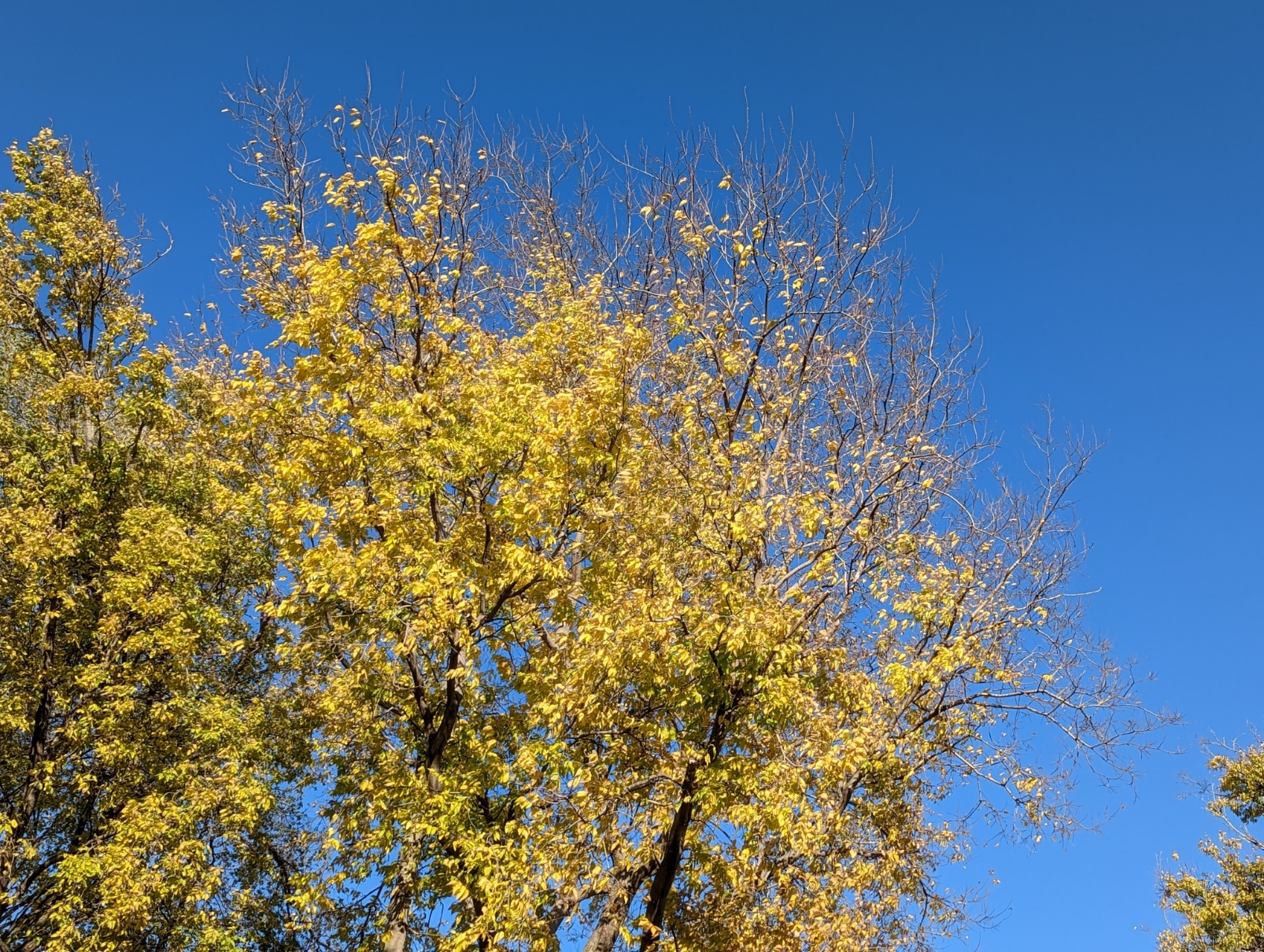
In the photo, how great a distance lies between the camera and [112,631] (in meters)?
14.2

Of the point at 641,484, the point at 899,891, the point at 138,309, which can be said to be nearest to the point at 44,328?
the point at 138,309

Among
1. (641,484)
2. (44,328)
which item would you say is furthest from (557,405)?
(44,328)

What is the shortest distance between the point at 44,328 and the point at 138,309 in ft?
5.03

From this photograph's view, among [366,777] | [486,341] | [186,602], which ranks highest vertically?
[486,341]

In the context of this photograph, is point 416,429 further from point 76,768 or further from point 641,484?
point 76,768

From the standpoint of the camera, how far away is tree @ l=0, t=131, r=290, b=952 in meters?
13.2

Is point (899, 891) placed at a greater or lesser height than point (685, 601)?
lesser

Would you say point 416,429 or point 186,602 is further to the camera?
point 186,602

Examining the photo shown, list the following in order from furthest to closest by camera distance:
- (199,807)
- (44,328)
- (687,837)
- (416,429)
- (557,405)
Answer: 1. (44,328)
2. (199,807)
3. (416,429)
4. (557,405)
5. (687,837)

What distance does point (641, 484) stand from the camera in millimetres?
11594

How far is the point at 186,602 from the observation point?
Result: 14.6m

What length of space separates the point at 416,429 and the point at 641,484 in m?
2.81

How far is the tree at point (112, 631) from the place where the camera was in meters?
13.2

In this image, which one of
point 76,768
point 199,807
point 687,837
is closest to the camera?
point 687,837
